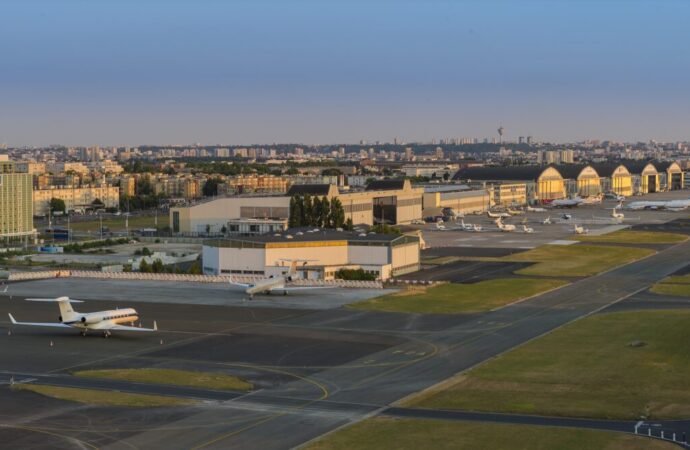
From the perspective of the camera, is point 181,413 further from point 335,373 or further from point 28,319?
point 28,319

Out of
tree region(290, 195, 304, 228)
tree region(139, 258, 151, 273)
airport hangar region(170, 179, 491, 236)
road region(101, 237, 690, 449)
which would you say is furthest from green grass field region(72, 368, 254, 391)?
airport hangar region(170, 179, 491, 236)

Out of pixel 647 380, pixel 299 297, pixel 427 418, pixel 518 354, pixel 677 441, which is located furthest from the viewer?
pixel 299 297

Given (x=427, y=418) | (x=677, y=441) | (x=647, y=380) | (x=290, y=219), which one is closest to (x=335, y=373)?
(x=427, y=418)

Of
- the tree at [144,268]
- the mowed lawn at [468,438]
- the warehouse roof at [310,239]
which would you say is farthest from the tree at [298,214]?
the mowed lawn at [468,438]

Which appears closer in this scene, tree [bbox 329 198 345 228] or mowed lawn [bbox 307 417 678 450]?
mowed lawn [bbox 307 417 678 450]

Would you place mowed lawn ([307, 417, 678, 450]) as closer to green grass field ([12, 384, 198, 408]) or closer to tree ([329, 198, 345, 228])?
green grass field ([12, 384, 198, 408])

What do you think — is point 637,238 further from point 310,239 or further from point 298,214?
point 310,239

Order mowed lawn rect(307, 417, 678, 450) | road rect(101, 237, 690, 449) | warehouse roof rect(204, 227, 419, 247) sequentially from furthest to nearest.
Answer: warehouse roof rect(204, 227, 419, 247)
road rect(101, 237, 690, 449)
mowed lawn rect(307, 417, 678, 450)

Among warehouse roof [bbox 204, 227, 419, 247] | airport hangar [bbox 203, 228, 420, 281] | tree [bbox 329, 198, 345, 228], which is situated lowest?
airport hangar [bbox 203, 228, 420, 281]
